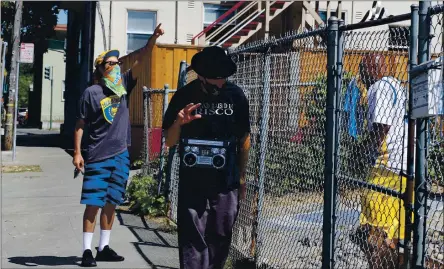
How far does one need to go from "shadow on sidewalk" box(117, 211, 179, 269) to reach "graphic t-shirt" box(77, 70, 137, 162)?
3.59ft

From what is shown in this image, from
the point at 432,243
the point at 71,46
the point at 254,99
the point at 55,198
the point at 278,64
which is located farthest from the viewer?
the point at 71,46

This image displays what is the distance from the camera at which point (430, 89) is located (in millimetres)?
2875

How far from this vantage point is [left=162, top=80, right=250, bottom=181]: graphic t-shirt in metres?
4.63

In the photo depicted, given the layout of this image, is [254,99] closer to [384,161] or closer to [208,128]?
[208,128]

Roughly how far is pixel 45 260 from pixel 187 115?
106 inches

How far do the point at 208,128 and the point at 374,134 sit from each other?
123 cm

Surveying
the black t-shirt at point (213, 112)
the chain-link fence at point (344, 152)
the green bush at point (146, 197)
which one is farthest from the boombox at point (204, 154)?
the green bush at point (146, 197)

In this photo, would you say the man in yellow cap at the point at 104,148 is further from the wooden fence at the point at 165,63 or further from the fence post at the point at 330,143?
the wooden fence at the point at 165,63

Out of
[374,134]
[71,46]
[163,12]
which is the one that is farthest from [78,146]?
[71,46]

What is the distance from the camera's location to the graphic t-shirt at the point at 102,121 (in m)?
6.06

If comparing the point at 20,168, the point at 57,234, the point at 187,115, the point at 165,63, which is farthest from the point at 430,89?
the point at 20,168

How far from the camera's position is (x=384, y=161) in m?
4.05

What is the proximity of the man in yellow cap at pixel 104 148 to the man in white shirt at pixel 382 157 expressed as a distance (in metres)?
2.63

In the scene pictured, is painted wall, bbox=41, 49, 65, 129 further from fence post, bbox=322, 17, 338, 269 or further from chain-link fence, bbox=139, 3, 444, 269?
fence post, bbox=322, 17, 338, 269
